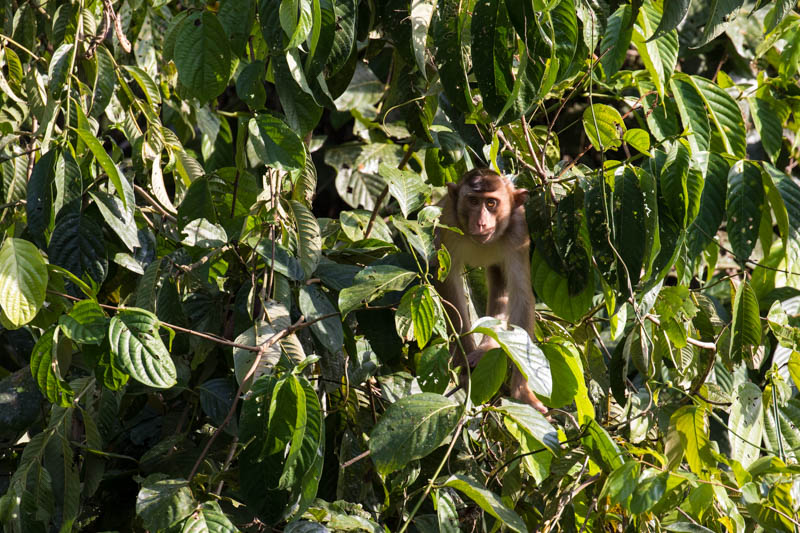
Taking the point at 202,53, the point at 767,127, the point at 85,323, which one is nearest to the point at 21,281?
the point at 85,323

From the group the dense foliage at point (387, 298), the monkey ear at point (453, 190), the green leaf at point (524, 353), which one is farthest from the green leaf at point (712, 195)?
the monkey ear at point (453, 190)

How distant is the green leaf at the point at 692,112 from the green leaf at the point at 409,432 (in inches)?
31.7

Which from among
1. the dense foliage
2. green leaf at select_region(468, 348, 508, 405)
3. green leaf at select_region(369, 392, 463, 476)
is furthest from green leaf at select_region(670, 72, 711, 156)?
green leaf at select_region(369, 392, 463, 476)

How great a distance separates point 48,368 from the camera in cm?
175

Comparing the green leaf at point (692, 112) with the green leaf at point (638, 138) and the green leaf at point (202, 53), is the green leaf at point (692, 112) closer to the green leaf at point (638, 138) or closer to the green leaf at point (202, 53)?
the green leaf at point (638, 138)

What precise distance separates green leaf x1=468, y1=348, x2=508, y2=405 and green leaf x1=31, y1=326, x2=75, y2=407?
2.88 feet

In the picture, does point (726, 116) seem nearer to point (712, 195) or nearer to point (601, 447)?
point (712, 195)

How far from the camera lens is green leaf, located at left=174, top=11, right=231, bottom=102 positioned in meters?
1.98

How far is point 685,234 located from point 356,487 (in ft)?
3.45

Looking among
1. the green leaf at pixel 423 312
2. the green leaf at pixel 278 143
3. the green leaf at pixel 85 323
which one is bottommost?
the green leaf at pixel 423 312

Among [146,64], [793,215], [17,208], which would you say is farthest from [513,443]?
[146,64]

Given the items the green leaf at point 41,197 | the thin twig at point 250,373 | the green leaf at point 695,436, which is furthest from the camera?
the green leaf at point 695,436

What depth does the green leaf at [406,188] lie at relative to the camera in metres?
2.25

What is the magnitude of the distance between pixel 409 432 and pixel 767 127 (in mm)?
1382
